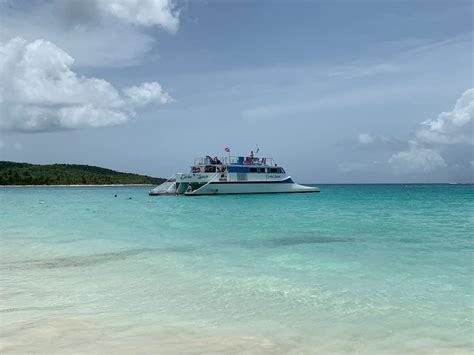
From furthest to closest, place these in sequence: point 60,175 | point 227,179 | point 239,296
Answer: point 60,175 < point 227,179 < point 239,296

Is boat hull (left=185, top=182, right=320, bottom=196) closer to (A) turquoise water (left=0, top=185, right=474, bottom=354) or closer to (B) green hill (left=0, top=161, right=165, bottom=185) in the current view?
(A) turquoise water (left=0, top=185, right=474, bottom=354)

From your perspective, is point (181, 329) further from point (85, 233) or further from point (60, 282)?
point (85, 233)

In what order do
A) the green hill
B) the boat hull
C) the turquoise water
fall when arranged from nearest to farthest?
the turquoise water < the boat hull < the green hill

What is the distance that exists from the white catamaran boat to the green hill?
3651 inches

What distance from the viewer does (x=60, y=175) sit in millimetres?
154125

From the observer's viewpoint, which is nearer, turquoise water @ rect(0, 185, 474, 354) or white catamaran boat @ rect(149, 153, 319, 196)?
turquoise water @ rect(0, 185, 474, 354)

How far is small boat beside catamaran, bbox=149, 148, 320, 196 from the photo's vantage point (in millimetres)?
62000

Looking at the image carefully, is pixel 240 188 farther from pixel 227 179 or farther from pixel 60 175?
pixel 60 175

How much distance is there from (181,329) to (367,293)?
3.78 meters

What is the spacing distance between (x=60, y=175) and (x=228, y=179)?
110 meters

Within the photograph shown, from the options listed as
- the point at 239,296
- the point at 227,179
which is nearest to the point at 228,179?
the point at 227,179

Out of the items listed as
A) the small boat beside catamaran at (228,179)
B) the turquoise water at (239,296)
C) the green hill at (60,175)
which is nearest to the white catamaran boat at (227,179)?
the small boat beside catamaran at (228,179)

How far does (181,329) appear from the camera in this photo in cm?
600

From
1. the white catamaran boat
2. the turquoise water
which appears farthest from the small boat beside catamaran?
the turquoise water
